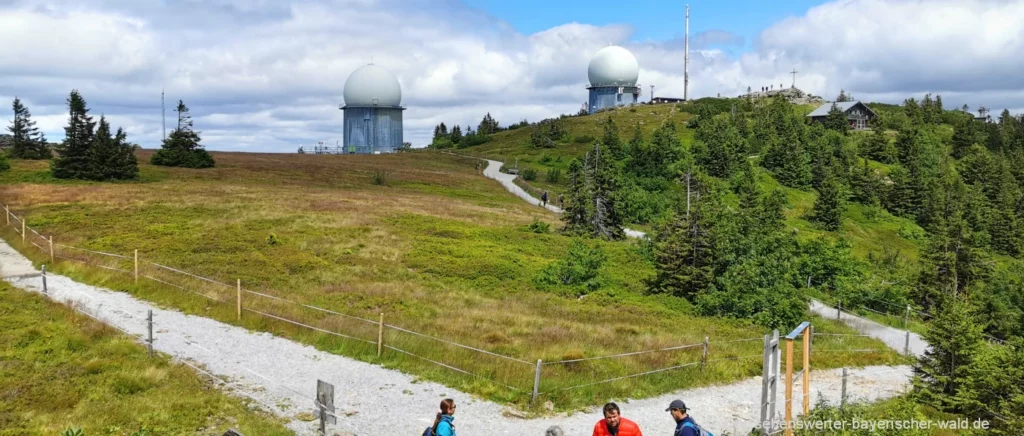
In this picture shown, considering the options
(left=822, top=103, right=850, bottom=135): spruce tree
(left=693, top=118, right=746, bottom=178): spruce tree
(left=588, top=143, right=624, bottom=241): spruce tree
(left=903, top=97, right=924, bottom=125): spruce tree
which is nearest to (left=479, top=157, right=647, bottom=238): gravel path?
(left=588, top=143, right=624, bottom=241): spruce tree

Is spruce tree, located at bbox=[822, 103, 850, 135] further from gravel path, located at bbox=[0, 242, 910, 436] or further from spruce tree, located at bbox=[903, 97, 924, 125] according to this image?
gravel path, located at bbox=[0, 242, 910, 436]

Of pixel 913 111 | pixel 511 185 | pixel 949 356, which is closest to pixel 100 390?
pixel 949 356

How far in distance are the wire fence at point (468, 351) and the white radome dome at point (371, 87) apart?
84.4m

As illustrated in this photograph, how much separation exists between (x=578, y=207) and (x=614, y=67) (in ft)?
296

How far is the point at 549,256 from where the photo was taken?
36.1m

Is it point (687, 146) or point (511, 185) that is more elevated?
point (687, 146)

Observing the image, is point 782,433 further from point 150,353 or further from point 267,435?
point 150,353

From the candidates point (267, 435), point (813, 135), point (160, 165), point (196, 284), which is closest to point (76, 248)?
point (196, 284)

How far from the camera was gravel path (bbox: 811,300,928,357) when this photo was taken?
25.7m

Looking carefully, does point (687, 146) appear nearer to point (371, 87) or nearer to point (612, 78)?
point (612, 78)

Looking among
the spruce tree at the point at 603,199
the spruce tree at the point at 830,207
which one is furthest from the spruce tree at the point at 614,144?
the spruce tree at the point at 603,199

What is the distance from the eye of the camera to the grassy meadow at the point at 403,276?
56.3ft

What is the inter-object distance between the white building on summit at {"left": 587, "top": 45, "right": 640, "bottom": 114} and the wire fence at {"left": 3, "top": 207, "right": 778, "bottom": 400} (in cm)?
10977

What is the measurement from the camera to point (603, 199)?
41969mm
